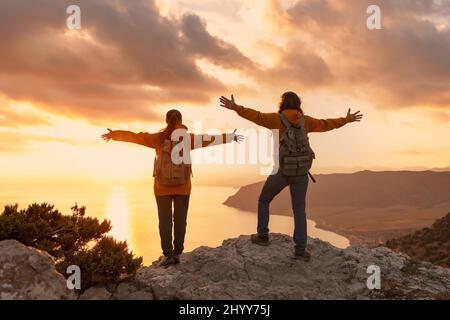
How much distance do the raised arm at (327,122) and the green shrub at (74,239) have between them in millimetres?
4019

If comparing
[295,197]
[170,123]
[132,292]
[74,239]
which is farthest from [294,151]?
[74,239]

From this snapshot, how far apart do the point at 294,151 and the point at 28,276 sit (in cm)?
478

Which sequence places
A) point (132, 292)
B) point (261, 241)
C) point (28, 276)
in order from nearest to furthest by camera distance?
point (28, 276)
point (132, 292)
point (261, 241)

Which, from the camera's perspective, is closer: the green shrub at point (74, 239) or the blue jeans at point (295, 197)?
the green shrub at point (74, 239)

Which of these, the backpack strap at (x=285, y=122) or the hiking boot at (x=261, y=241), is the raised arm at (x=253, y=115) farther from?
the hiking boot at (x=261, y=241)

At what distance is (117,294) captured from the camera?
21.6 ft

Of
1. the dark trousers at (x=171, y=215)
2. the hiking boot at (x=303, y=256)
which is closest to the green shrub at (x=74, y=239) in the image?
the dark trousers at (x=171, y=215)

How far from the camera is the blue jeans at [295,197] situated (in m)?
7.76

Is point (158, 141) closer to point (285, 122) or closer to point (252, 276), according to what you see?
point (285, 122)

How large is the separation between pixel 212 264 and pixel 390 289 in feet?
11.0

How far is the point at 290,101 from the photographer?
784cm

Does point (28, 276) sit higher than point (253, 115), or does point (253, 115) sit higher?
point (253, 115)

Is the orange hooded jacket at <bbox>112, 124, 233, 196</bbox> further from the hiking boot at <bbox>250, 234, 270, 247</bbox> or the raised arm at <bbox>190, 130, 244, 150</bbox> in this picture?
the hiking boot at <bbox>250, 234, 270, 247</bbox>
